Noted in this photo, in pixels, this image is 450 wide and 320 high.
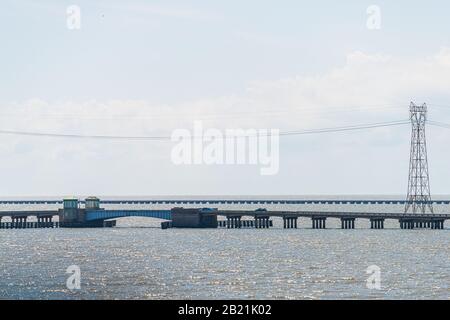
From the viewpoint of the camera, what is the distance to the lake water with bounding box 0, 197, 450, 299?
9250cm

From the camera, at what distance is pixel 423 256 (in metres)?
134

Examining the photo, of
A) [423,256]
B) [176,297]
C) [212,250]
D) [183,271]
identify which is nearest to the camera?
[176,297]

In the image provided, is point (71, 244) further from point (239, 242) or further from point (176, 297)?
point (176, 297)

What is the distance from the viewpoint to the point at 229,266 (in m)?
121

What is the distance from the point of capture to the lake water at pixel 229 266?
92500 mm

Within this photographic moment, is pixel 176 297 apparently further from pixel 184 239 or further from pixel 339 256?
pixel 184 239

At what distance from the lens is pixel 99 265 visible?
405 ft

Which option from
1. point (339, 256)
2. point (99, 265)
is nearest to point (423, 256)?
point (339, 256)

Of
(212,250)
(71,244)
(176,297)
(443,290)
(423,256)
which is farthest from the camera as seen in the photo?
(71,244)

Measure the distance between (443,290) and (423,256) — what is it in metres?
40.6
